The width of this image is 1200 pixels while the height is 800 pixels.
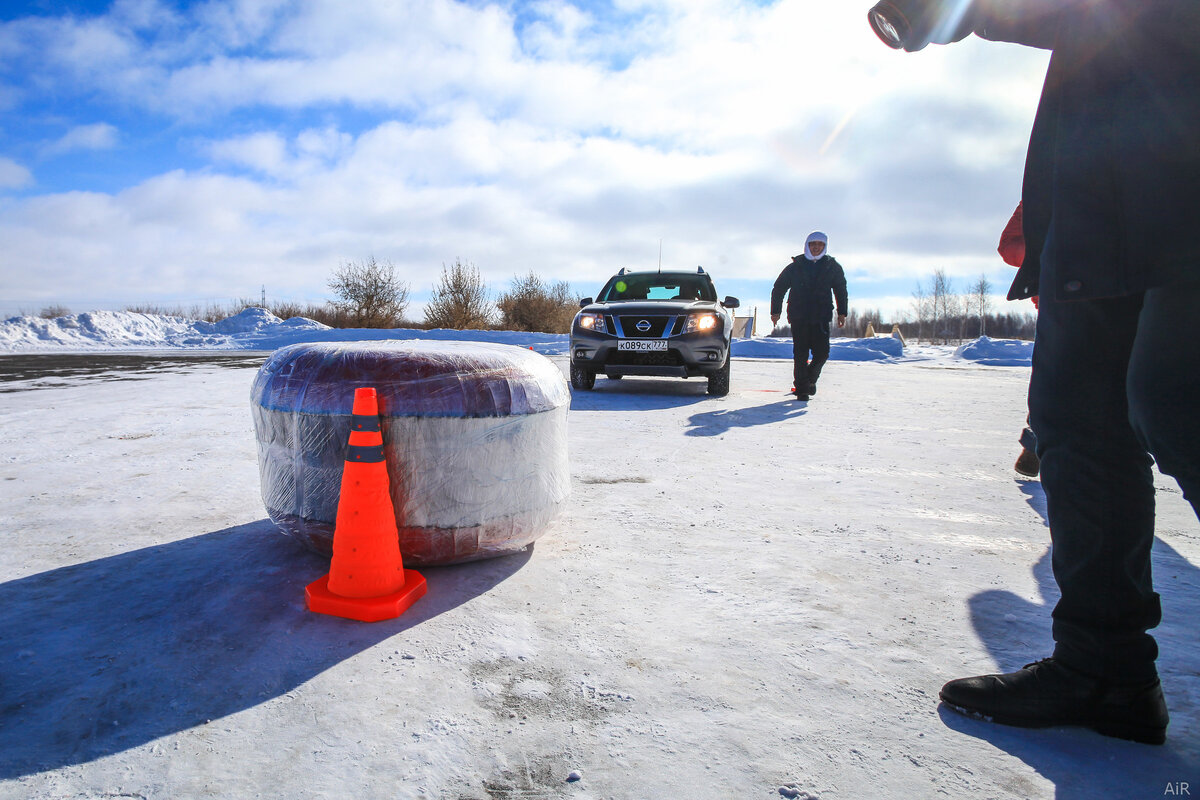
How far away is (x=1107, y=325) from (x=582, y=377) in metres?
6.21

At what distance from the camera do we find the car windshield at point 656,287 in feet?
25.7

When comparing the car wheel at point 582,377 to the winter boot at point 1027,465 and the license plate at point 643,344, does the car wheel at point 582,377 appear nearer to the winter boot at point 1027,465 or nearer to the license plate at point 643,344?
the license plate at point 643,344

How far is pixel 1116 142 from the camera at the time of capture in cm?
118

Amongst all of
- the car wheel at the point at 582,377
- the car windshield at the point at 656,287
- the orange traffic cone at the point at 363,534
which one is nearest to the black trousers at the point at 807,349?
the car windshield at the point at 656,287

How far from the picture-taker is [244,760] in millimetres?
1210

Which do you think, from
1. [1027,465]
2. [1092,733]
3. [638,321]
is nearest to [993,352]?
[638,321]

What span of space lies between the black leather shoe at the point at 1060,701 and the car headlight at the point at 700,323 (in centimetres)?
546

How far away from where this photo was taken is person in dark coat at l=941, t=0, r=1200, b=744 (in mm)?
1110

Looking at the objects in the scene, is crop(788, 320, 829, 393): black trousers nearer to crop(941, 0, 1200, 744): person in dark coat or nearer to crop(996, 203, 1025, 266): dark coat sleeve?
crop(996, 203, 1025, 266): dark coat sleeve

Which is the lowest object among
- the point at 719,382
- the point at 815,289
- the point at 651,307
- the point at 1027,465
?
the point at 1027,465

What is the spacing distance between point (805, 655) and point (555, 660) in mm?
649

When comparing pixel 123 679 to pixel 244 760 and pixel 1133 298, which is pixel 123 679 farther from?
pixel 1133 298

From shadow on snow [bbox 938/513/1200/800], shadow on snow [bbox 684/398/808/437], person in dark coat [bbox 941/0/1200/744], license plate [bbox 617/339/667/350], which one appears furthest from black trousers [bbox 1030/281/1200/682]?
license plate [bbox 617/339/667/350]

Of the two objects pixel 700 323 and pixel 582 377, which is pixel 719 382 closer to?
pixel 700 323
